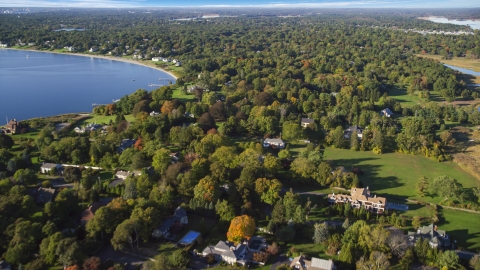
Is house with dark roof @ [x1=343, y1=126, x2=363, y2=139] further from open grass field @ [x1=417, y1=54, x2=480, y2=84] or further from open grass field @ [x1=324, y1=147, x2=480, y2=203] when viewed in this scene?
open grass field @ [x1=417, y1=54, x2=480, y2=84]

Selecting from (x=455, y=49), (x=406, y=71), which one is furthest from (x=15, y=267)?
(x=455, y=49)

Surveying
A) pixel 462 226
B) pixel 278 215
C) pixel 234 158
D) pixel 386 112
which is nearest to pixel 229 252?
pixel 278 215

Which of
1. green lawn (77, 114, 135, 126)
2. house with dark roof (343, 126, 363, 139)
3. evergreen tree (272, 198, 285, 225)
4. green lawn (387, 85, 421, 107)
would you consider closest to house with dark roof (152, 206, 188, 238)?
evergreen tree (272, 198, 285, 225)

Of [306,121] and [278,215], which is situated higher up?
[306,121]

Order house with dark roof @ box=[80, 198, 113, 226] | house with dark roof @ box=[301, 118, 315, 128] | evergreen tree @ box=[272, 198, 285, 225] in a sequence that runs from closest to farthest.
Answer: house with dark roof @ box=[80, 198, 113, 226] → evergreen tree @ box=[272, 198, 285, 225] → house with dark roof @ box=[301, 118, 315, 128]

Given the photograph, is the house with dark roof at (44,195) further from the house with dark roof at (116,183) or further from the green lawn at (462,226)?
the green lawn at (462,226)

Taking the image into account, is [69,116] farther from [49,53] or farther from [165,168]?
[49,53]

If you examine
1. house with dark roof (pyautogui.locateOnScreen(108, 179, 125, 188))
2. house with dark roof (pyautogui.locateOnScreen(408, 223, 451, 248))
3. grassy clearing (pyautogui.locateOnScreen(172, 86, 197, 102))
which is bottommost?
house with dark roof (pyautogui.locateOnScreen(408, 223, 451, 248))

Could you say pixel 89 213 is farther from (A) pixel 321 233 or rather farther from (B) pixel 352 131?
(B) pixel 352 131
